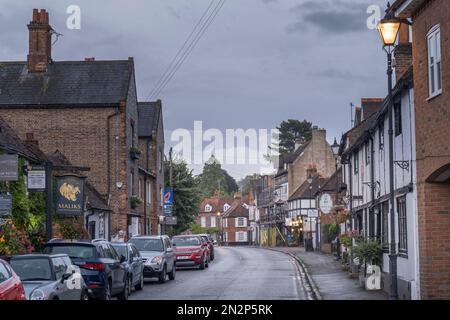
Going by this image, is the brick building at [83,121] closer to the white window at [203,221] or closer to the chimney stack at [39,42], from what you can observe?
the chimney stack at [39,42]

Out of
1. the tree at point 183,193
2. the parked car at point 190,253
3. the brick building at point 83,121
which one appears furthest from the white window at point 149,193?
the parked car at point 190,253

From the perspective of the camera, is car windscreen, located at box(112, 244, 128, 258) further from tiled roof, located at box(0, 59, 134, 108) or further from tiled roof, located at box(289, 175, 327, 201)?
tiled roof, located at box(289, 175, 327, 201)

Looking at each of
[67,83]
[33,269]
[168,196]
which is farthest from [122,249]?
[168,196]

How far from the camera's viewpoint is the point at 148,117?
5644 centimetres

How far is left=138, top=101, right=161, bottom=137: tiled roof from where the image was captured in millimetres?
55344

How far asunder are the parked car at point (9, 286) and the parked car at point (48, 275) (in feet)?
4.25

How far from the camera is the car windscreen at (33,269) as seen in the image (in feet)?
54.5

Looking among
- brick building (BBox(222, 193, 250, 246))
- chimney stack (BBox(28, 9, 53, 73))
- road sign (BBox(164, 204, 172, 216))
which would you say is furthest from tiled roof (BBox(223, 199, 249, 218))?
chimney stack (BBox(28, 9, 53, 73))

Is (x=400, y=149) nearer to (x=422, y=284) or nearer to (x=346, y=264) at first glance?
(x=422, y=284)

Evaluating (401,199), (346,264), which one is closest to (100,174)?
(346,264)

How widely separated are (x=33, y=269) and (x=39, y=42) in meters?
30.4

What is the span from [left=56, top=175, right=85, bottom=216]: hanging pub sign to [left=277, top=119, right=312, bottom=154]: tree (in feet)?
280

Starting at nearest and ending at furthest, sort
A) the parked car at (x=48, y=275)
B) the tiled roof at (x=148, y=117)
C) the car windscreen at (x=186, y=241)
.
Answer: the parked car at (x=48, y=275), the car windscreen at (x=186, y=241), the tiled roof at (x=148, y=117)

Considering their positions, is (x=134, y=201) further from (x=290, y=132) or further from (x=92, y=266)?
(x=290, y=132)
